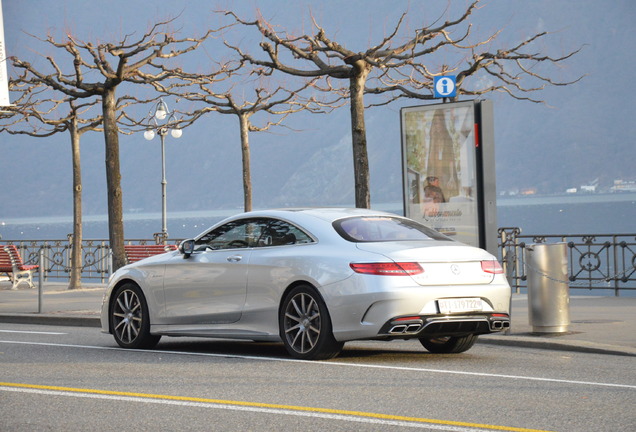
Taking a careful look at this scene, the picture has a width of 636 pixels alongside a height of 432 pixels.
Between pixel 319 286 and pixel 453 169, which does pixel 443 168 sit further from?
pixel 319 286

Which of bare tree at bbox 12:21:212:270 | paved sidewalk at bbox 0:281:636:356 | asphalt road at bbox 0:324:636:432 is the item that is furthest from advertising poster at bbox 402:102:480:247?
bare tree at bbox 12:21:212:270

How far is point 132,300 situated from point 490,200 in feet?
15.7

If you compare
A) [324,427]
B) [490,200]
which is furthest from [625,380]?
[490,200]

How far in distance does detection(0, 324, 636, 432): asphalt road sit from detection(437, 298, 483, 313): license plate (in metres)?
0.53

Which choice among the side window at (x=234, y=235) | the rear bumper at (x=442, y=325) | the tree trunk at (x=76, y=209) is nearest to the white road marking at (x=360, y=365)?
the rear bumper at (x=442, y=325)

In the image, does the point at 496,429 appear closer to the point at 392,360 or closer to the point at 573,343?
the point at 392,360

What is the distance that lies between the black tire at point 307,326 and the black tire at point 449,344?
1.29 meters

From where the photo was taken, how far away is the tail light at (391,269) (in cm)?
1098

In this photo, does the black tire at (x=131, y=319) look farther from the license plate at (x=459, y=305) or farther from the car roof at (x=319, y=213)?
the license plate at (x=459, y=305)

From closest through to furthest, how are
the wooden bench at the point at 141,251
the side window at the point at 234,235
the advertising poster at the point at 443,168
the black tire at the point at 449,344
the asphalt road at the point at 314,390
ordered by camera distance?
the asphalt road at the point at 314,390 → the black tire at the point at 449,344 → the side window at the point at 234,235 → the advertising poster at the point at 443,168 → the wooden bench at the point at 141,251

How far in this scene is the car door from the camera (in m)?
12.3

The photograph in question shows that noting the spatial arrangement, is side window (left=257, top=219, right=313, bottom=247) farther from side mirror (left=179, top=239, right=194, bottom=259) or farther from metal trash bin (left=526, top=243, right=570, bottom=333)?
metal trash bin (left=526, top=243, right=570, bottom=333)

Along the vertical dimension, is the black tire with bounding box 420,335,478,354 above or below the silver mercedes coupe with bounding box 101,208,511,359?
below

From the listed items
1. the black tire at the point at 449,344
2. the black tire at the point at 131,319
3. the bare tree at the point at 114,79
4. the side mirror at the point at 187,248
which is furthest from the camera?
the bare tree at the point at 114,79
